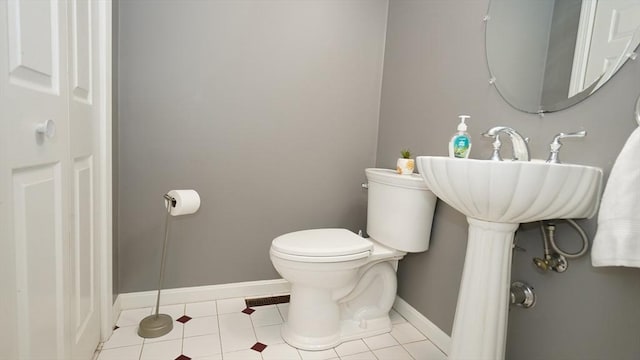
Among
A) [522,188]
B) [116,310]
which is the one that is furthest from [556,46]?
[116,310]

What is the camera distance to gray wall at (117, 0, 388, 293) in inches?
62.3

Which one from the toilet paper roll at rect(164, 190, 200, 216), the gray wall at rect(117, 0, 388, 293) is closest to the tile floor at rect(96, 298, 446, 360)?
the gray wall at rect(117, 0, 388, 293)

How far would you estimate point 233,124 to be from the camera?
68.3 inches

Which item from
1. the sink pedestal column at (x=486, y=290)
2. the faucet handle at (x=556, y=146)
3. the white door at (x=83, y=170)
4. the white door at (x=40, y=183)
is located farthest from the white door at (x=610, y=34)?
the white door at (x=83, y=170)

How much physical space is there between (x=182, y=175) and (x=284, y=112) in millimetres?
644

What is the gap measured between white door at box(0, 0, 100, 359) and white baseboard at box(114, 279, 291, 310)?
594mm

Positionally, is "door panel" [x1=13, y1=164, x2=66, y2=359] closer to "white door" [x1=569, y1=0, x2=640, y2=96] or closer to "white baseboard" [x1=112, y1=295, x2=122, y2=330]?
"white baseboard" [x1=112, y1=295, x2=122, y2=330]

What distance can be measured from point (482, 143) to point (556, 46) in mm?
401

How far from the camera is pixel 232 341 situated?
4.81 ft

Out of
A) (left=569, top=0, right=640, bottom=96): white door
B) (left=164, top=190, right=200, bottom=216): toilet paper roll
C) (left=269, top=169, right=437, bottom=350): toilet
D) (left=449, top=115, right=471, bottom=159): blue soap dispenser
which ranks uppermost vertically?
(left=569, top=0, right=640, bottom=96): white door

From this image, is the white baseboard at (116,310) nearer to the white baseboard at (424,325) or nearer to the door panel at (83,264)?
the door panel at (83,264)

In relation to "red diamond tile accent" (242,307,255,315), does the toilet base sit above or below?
above

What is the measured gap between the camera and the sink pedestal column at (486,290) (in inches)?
39.2

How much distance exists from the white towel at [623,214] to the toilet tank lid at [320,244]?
83 cm
